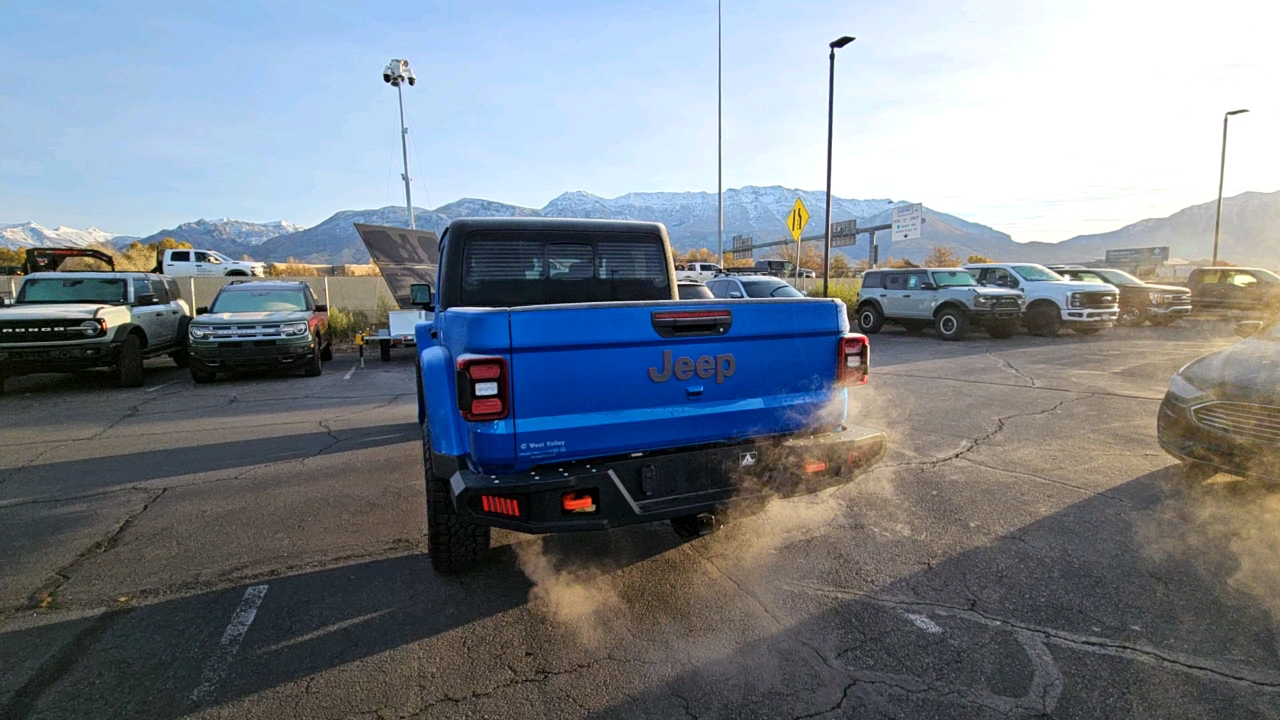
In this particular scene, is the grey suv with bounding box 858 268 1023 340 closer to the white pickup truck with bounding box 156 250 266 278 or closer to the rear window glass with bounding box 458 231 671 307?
the rear window glass with bounding box 458 231 671 307

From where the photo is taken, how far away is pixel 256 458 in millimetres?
5984

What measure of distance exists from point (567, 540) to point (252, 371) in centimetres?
1082

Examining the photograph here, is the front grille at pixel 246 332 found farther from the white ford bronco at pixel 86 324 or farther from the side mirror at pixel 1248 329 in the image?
the side mirror at pixel 1248 329

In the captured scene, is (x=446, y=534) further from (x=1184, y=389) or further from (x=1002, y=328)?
(x=1002, y=328)

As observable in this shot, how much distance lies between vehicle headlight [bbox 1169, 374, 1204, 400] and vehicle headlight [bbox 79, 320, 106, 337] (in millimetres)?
13563

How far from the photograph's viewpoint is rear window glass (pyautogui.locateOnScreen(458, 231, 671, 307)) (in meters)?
4.37

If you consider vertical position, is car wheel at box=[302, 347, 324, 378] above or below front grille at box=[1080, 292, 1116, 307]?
below

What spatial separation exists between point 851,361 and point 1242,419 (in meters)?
2.94

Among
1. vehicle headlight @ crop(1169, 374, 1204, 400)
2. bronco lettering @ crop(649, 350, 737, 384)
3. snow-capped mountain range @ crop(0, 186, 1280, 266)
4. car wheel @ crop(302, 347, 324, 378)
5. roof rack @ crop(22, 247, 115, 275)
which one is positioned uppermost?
snow-capped mountain range @ crop(0, 186, 1280, 266)

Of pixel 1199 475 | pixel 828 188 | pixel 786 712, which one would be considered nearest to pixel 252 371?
pixel 786 712

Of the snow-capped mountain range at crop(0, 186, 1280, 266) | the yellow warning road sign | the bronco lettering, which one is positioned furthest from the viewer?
the snow-capped mountain range at crop(0, 186, 1280, 266)

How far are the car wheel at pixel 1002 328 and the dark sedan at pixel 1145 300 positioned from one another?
174 inches

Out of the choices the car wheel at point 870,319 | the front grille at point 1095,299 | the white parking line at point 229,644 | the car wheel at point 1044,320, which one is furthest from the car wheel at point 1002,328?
the white parking line at point 229,644

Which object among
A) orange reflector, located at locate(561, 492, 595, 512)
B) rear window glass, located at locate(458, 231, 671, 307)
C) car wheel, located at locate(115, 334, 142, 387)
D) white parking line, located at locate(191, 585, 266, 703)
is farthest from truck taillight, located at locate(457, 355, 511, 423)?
car wheel, located at locate(115, 334, 142, 387)
